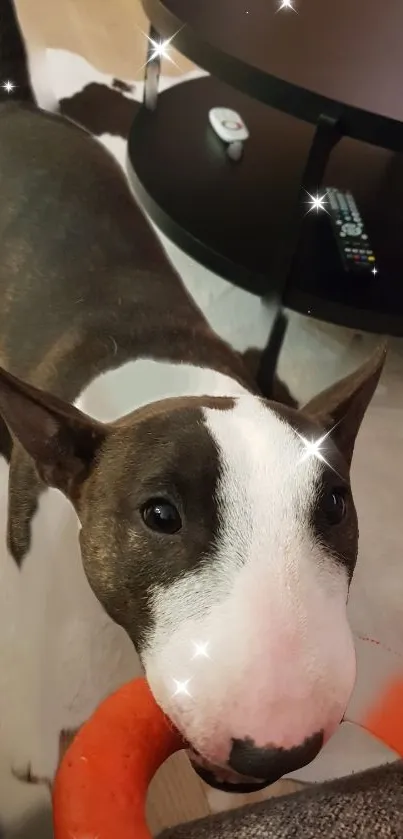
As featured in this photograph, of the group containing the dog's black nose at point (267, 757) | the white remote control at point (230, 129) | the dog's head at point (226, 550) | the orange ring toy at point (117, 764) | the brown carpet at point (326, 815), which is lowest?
the orange ring toy at point (117, 764)

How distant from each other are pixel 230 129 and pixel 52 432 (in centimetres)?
142

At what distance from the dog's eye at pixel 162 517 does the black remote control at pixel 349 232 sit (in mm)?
1178

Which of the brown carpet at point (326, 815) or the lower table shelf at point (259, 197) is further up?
the lower table shelf at point (259, 197)

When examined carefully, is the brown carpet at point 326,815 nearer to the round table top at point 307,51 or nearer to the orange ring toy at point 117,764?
the orange ring toy at point 117,764

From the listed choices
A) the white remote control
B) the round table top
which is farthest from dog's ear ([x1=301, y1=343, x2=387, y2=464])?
the white remote control

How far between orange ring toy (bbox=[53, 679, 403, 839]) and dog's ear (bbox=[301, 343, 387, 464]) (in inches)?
15.4

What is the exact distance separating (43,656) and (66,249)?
2.26 feet

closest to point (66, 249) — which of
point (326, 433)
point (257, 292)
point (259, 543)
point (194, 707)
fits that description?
point (257, 292)

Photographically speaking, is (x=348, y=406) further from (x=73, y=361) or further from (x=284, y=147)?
(x=284, y=147)

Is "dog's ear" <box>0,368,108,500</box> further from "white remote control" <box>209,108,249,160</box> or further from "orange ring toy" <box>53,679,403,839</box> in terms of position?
"white remote control" <box>209,108,249,160</box>

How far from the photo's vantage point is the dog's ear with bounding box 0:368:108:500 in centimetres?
101

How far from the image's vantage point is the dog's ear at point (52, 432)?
1011 mm

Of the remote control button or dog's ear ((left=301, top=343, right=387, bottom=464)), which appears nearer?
dog's ear ((left=301, top=343, right=387, bottom=464))

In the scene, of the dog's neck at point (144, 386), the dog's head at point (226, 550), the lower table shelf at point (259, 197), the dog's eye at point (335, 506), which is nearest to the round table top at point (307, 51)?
the lower table shelf at point (259, 197)
